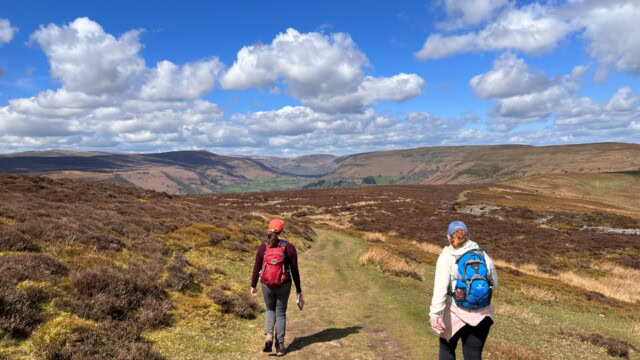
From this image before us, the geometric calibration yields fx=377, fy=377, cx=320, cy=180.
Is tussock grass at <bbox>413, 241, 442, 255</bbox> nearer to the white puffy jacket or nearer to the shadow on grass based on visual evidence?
the shadow on grass

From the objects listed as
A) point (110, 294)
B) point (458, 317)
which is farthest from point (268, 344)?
point (458, 317)

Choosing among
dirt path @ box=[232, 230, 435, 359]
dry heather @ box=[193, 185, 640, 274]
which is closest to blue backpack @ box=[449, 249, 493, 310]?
dirt path @ box=[232, 230, 435, 359]

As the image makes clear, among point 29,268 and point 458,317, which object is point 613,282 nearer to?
point 458,317

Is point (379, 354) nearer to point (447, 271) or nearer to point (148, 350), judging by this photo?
point (447, 271)

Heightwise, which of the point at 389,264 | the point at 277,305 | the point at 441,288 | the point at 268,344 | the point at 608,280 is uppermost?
the point at 441,288

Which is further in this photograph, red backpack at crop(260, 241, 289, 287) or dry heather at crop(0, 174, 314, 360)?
red backpack at crop(260, 241, 289, 287)

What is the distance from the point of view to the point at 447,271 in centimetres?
635

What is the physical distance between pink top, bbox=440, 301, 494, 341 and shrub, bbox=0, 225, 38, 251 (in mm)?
13316

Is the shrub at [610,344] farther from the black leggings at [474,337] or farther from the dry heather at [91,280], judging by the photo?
the dry heather at [91,280]

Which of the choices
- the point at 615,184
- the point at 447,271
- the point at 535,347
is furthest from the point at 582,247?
the point at 615,184

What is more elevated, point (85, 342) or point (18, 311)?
point (18, 311)

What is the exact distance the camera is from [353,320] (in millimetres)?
13289

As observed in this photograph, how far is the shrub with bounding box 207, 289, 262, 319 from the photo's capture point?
1270 centimetres

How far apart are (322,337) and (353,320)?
8.16 feet
